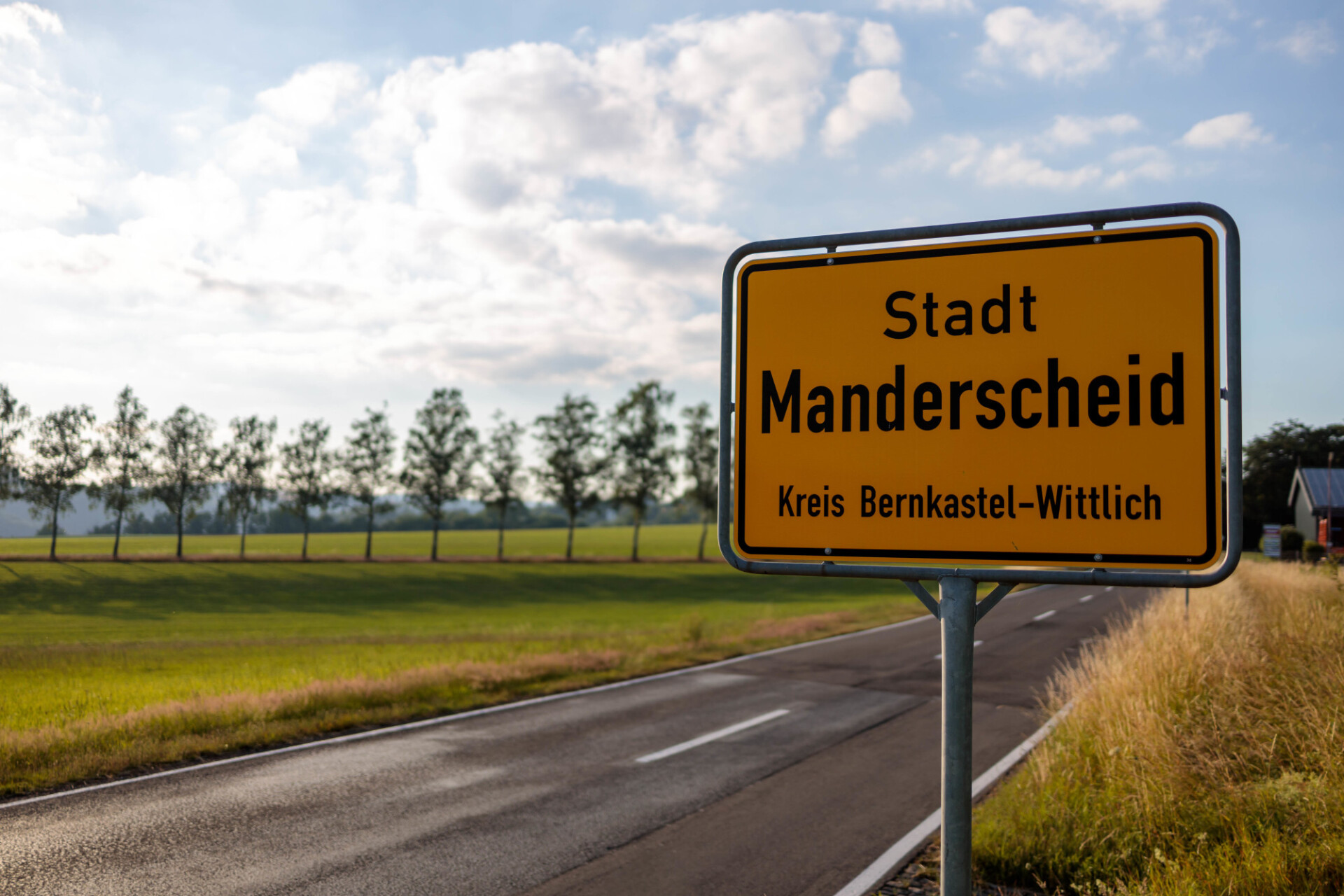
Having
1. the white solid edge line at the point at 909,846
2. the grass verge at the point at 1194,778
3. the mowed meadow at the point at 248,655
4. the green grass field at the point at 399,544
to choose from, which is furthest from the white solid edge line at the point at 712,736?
the green grass field at the point at 399,544

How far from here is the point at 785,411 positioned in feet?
7.46

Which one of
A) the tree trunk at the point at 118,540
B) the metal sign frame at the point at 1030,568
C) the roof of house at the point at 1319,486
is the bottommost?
the tree trunk at the point at 118,540

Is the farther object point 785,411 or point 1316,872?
point 1316,872

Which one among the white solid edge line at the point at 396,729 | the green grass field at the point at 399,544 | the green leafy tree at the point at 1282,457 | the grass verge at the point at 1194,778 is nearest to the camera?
the grass verge at the point at 1194,778

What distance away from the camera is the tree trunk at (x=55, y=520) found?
38.8 ft

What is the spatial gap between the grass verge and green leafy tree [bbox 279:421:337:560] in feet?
203

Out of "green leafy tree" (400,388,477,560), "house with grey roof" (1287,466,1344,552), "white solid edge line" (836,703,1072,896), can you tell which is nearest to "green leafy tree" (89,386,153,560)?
"white solid edge line" (836,703,1072,896)

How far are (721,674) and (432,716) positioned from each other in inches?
225

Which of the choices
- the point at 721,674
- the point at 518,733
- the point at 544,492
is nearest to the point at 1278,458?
the point at 544,492

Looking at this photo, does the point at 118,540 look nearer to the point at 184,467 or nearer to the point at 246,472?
the point at 184,467

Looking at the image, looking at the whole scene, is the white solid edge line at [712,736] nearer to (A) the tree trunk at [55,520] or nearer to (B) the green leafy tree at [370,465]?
(A) the tree trunk at [55,520]

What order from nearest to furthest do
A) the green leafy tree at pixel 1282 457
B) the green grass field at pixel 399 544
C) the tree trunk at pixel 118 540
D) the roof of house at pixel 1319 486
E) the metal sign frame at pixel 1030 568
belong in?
the metal sign frame at pixel 1030 568 < the green grass field at pixel 399 544 < the tree trunk at pixel 118 540 < the roof of house at pixel 1319 486 < the green leafy tree at pixel 1282 457

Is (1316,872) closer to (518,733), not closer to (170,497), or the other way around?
(518,733)

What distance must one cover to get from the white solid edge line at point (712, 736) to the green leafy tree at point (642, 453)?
5286 cm
